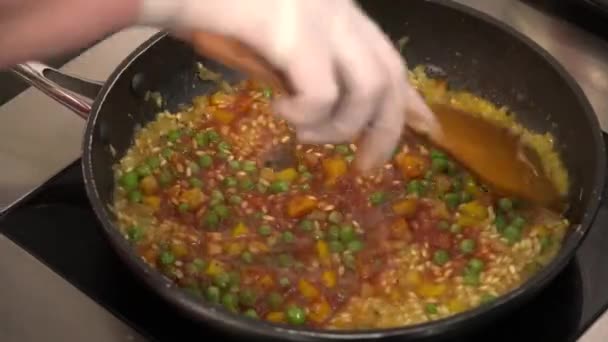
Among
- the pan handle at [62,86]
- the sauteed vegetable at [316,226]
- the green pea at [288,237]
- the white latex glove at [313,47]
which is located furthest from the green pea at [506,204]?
the pan handle at [62,86]

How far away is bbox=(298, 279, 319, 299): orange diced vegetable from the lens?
124 cm

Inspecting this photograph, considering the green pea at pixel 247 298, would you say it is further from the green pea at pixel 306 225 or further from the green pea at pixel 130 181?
the green pea at pixel 130 181

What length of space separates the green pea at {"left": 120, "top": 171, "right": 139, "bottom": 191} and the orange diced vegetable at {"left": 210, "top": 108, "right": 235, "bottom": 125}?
0.22 m

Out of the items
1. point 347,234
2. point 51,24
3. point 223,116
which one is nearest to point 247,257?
point 347,234

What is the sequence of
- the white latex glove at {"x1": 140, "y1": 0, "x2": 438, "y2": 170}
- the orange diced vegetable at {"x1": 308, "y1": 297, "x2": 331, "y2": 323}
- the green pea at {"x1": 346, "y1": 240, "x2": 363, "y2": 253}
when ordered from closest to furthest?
the white latex glove at {"x1": 140, "y1": 0, "x2": 438, "y2": 170}
the orange diced vegetable at {"x1": 308, "y1": 297, "x2": 331, "y2": 323}
the green pea at {"x1": 346, "y1": 240, "x2": 363, "y2": 253}

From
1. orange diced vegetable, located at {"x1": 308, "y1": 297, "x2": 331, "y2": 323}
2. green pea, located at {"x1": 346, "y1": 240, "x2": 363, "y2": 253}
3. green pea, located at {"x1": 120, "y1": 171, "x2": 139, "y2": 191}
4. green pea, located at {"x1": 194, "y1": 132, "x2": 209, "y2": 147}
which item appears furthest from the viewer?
green pea, located at {"x1": 194, "y1": 132, "x2": 209, "y2": 147}

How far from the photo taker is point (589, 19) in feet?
5.33

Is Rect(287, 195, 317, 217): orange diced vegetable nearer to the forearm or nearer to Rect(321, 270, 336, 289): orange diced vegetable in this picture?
Rect(321, 270, 336, 289): orange diced vegetable

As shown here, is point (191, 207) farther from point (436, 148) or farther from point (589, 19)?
point (589, 19)

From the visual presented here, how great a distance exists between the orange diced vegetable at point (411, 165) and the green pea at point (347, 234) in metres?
0.18

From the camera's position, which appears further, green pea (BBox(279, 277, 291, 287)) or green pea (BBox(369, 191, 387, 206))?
green pea (BBox(369, 191, 387, 206))

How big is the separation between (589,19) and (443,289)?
699 millimetres

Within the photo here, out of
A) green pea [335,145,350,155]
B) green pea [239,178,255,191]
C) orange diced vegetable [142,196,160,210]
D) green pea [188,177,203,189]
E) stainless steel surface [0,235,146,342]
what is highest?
green pea [335,145,350,155]

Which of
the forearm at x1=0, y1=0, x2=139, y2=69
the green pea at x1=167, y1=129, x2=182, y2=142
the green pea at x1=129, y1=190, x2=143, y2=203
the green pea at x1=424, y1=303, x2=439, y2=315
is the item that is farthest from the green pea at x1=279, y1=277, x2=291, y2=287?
the forearm at x1=0, y1=0, x2=139, y2=69
